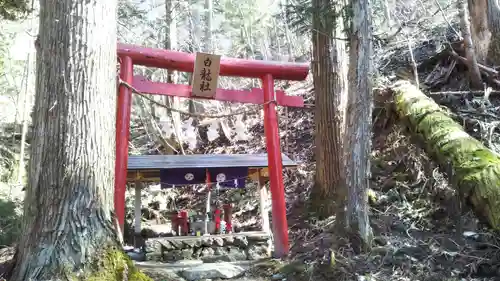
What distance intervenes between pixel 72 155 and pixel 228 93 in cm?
344

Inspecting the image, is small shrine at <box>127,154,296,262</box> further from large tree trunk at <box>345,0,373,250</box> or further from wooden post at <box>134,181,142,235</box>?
large tree trunk at <box>345,0,373,250</box>

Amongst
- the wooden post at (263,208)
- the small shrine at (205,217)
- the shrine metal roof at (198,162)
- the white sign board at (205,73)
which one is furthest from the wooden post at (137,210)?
the white sign board at (205,73)

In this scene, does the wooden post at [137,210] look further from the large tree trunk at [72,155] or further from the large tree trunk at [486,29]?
the large tree trunk at [486,29]

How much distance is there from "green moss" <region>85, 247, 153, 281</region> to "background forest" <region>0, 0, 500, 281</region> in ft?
6.32

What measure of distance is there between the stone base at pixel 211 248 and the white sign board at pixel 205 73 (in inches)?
111

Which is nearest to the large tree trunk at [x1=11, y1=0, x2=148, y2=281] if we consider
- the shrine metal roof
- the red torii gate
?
the red torii gate

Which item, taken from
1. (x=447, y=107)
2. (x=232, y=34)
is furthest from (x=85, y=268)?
(x=232, y=34)

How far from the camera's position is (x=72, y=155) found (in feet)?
13.3

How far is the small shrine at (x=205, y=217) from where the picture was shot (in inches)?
309

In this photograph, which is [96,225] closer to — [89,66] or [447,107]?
[89,66]

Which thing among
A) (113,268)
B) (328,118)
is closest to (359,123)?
(328,118)

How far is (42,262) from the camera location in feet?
12.5

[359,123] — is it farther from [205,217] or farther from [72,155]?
[205,217]

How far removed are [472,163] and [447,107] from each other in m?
3.42
